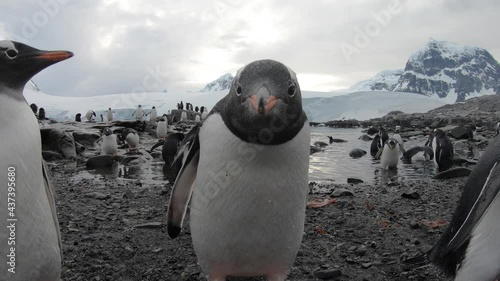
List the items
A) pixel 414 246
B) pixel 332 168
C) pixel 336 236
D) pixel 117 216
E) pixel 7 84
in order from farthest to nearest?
→ pixel 332 168 < pixel 117 216 < pixel 336 236 < pixel 414 246 < pixel 7 84

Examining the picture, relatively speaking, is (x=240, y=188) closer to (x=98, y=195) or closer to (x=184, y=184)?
(x=184, y=184)

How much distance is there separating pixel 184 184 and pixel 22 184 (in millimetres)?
821

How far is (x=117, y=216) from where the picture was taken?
381 centimetres

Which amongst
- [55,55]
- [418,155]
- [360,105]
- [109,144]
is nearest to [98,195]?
[55,55]

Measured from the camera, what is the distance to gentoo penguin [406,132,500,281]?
1898 millimetres

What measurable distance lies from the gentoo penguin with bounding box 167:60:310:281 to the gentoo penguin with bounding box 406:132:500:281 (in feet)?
2.66

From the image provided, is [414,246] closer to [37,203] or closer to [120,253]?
[120,253]

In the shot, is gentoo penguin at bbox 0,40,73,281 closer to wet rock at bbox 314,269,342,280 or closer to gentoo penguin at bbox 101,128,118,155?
wet rock at bbox 314,269,342,280

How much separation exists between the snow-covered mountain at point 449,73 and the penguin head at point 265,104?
160779 millimetres

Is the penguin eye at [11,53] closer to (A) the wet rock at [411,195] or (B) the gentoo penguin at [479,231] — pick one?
(B) the gentoo penguin at [479,231]

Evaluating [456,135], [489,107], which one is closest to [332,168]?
[456,135]

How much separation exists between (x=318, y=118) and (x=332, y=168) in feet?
103

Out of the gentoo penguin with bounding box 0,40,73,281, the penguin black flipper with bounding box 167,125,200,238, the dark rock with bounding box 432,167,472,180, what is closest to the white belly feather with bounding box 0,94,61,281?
the gentoo penguin with bounding box 0,40,73,281

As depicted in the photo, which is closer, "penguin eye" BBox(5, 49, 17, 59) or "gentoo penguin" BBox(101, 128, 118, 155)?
"penguin eye" BBox(5, 49, 17, 59)
